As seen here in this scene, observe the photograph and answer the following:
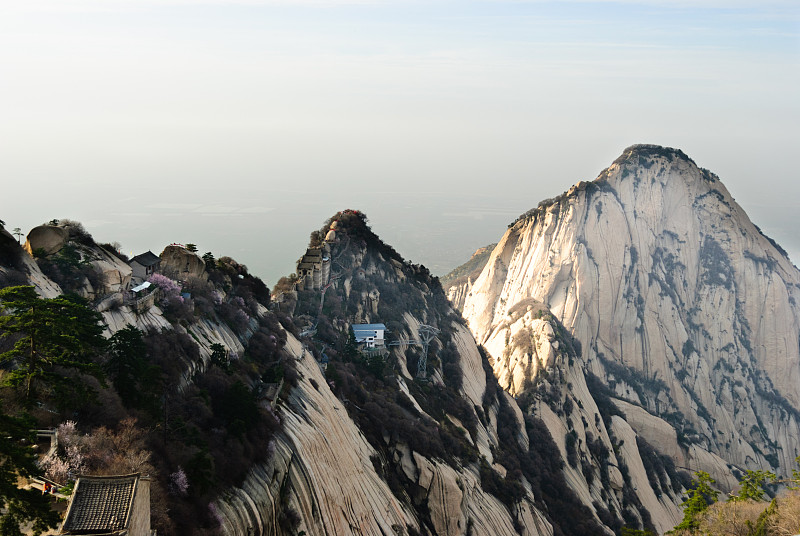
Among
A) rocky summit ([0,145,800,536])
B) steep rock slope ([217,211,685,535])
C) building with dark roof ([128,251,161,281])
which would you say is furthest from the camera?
building with dark roof ([128,251,161,281])

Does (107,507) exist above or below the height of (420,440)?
above

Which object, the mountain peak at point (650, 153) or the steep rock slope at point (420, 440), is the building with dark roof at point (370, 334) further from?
the mountain peak at point (650, 153)

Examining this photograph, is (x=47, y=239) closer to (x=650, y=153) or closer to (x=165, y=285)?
(x=165, y=285)

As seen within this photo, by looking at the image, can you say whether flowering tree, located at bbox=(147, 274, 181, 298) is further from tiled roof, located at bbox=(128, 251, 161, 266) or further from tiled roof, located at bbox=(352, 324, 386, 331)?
tiled roof, located at bbox=(352, 324, 386, 331)

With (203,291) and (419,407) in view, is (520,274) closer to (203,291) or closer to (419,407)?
(419,407)

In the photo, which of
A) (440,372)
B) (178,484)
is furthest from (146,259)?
(440,372)

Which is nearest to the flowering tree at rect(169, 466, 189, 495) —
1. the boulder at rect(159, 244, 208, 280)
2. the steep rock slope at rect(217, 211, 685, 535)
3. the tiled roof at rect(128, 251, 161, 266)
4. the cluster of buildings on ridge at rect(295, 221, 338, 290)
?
the steep rock slope at rect(217, 211, 685, 535)

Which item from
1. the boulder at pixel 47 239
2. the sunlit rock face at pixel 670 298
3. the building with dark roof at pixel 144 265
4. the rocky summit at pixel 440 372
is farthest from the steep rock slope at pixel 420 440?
the sunlit rock face at pixel 670 298
